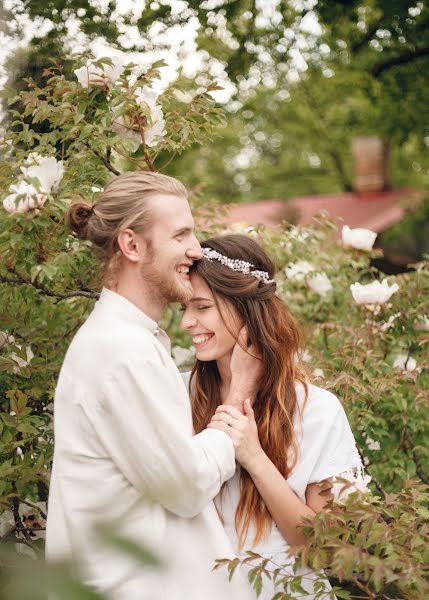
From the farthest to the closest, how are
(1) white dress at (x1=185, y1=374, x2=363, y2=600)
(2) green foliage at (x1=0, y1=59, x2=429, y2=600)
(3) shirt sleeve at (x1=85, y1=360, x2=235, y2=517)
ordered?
(1) white dress at (x1=185, y1=374, x2=363, y2=600)
(2) green foliage at (x1=0, y1=59, x2=429, y2=600)
(3) shirt sleeve at (x1=85, y1=360, x2=235, y2=517)

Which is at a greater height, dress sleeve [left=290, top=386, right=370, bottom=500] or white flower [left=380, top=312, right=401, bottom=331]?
dress sleeve [left=290, top=386, right=370, bottom=500]

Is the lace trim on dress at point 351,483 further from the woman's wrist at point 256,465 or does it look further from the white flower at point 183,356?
the white flower at point 183,356

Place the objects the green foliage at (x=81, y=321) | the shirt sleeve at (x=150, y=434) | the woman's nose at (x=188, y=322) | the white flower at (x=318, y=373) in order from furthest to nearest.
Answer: the white flower at (x=318, y=373) < the woman's nose at (x=188, y=322) < the green foliage at (x=81, y=321) < the shirt sleeve at (x=150, y=434)

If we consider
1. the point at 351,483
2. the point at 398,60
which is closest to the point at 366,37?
the point at 398,60

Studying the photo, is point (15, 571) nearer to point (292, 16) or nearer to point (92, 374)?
point (92, 374)

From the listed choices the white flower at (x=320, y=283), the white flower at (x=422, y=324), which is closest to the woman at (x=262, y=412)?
the white flower at (x=422, y=324)

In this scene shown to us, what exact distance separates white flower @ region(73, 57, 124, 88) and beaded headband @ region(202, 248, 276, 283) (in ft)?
2.75

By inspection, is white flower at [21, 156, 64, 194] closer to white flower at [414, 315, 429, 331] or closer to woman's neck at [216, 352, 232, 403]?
woman's neck at [216, 352, 232, 403]

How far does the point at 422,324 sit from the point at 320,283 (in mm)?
788

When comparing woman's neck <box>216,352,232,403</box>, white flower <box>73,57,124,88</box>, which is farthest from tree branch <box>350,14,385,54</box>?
woman's neck <box>216,352,232,403</box>

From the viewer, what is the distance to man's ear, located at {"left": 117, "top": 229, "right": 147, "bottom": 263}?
92.0 inches

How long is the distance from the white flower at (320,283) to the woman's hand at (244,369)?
1572 mm

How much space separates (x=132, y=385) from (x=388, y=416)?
2047mm

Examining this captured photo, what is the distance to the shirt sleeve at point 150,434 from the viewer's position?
1.98m
